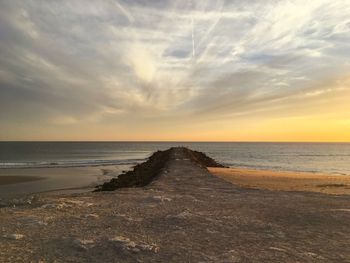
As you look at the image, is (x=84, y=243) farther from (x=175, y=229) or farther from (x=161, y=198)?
(x=161, y=198)

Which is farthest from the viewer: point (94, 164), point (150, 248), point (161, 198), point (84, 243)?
point (94, 164)

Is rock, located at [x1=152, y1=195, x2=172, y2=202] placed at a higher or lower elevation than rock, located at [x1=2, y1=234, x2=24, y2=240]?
higher

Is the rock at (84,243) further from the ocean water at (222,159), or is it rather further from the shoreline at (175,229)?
the ocean water at (222,159)

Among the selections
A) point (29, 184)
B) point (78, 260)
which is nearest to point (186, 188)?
point (78, 260)

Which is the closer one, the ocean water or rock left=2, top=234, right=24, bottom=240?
rock left=2, top=234, right=24, bottom=240

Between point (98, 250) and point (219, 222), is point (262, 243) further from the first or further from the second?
point (98, 250)

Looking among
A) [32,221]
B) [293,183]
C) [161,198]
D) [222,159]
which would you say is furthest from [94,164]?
[32,221]

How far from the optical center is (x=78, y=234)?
23.5 ft

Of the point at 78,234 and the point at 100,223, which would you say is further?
the point at 100,223

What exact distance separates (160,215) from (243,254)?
122 inches

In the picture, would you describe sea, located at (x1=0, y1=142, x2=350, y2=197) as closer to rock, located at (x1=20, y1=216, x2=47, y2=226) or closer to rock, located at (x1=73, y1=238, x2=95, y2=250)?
rock, located at (x1=20, y1=216, x2=47, y2=226)

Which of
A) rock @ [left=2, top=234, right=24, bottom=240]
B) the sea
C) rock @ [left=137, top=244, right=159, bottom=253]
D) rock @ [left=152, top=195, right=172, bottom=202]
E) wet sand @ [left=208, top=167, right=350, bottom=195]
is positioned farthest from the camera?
the sea

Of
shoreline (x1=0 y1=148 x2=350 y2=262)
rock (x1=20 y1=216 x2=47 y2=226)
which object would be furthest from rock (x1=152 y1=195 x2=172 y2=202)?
rock (x1=20 y1=216 x2=47 y2=226)

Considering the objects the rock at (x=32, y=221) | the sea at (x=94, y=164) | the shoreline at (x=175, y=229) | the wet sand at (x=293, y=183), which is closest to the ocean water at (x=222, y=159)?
the sea at (x=94, y=164)
